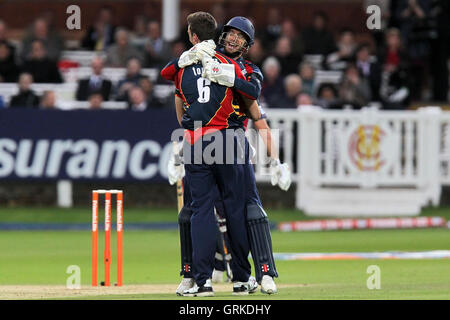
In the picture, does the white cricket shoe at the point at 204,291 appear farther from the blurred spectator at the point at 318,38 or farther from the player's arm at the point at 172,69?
the blurred spectator at the point at 318,38

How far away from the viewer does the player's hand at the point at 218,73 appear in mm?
10461

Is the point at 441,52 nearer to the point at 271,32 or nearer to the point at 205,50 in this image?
the point at 271,32

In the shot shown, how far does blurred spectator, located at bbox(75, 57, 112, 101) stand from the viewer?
22031mm

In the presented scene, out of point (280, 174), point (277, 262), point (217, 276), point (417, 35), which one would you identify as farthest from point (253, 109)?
point (417, 35)

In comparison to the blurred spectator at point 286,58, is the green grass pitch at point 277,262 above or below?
below

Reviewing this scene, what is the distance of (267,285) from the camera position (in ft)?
35.1

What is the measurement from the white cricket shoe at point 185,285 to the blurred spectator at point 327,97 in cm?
1054

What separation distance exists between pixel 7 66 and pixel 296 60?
5.39m

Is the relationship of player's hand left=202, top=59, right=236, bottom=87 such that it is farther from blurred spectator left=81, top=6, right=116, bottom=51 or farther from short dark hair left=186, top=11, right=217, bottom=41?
blurred spectator left=81, top=6, right=116, bottom=51

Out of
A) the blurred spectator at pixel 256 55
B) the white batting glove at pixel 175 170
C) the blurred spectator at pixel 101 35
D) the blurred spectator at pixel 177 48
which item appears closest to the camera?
the white batting glove at pixel 175 170

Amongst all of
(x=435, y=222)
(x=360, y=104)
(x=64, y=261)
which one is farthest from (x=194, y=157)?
(x=360, y=104)

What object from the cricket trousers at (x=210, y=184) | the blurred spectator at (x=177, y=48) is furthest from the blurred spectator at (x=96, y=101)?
the cricket trousers at (x=210, y=184)

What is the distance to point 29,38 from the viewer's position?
24.7 metres

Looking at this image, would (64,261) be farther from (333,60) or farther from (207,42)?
(333,60)
